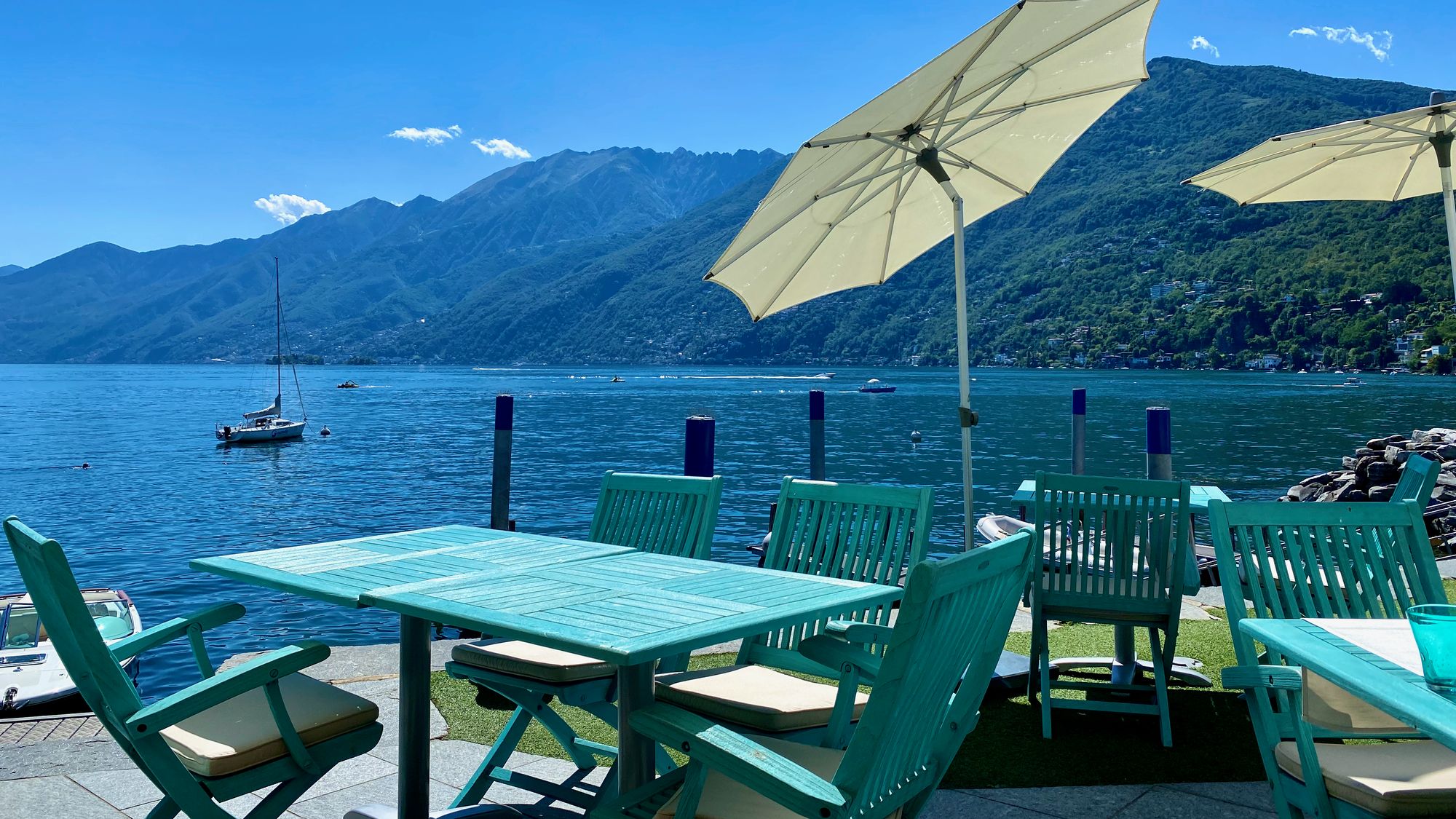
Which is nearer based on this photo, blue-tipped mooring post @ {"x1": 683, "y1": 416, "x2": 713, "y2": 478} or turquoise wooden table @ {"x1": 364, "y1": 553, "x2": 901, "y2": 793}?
turquoise wooden table @ {"x1": 364, "y1": 553, "x2": 901, "y2": 793}

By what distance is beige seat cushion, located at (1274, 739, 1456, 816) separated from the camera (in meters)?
1.96

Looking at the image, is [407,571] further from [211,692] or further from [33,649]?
[33,649]

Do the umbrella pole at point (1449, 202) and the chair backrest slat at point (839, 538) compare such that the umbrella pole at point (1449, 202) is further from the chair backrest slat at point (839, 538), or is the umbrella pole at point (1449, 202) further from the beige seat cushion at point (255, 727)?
the beige seat cushion at point (255, 727)

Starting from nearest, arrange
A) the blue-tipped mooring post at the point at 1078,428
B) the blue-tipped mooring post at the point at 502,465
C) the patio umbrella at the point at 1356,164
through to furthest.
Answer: the patio umbrella at the point at 1356,164 < the blue-tipped mooring post at the point at 502,465 < the blue-tipped mooring post at the point at 1078,428

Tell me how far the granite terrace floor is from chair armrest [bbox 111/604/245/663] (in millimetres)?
726

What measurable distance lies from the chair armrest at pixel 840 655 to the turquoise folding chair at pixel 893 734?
248mm

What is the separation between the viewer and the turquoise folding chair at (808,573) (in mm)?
2658

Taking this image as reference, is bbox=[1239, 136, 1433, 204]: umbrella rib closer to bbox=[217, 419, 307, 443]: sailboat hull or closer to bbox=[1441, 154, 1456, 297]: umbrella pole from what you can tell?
bbox=[1441, 154, 1456, 297]: umbrella pole

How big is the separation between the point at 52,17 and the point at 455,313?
13658 cm

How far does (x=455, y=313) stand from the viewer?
639 feet

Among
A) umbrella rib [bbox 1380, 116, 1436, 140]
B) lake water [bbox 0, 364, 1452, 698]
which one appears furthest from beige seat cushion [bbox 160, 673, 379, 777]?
umbrella rib [bbox 1380, 116, 1436, 140]

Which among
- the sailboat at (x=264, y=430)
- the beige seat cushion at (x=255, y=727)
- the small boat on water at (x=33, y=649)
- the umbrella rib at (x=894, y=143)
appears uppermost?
the umbrella rib at (x=894, y=143)

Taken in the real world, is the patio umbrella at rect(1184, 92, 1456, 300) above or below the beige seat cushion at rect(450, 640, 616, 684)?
above

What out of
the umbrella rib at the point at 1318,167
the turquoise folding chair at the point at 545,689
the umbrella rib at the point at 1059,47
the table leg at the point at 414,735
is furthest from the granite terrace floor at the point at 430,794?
the umbrella rib at the point at 1318,167
